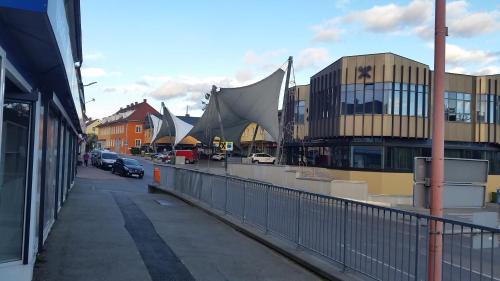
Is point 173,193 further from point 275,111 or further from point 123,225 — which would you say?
point 275,111

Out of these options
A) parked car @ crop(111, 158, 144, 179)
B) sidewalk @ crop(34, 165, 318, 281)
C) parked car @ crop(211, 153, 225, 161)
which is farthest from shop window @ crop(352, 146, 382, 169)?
parked car @ crop(211, 153, 225, 161)

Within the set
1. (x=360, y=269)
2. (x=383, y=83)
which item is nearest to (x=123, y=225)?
(x=360, y=269)

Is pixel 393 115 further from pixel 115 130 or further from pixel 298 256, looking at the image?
pixel 115 130

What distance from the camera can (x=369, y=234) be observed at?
7266 millimetres

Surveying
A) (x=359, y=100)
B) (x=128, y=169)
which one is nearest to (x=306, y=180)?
(x=359, y=100)

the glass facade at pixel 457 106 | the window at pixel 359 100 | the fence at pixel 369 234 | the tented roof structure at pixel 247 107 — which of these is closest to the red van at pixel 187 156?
the tented roof structure at pixel 247 107

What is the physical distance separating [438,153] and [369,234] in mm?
1583

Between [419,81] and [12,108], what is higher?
[419,81]

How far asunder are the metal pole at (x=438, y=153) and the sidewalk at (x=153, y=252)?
2332mm

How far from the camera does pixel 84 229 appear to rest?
11.5 meters

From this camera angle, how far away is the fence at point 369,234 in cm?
545

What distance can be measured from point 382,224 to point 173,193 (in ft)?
48.2

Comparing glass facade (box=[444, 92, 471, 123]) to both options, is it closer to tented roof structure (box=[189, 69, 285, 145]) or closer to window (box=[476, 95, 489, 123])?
window (box=[476, 95, 489, 123])

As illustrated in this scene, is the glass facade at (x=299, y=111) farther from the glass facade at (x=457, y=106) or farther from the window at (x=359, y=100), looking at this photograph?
the glass facade at (x=457, y=106)
